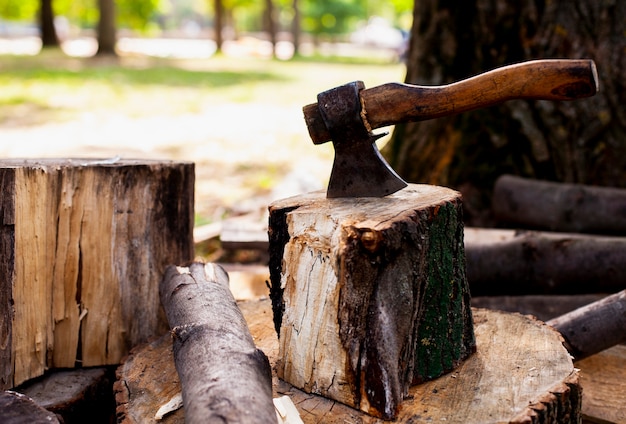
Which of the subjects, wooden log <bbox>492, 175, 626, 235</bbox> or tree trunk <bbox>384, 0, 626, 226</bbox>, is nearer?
wooden log <bbox>492, 175, 626, 235</bbox>

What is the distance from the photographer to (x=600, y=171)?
3889 mm

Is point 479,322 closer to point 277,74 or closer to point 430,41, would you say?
point 430,41

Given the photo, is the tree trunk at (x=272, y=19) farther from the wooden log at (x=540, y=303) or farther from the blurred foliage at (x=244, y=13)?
the wooden log at (x=540, y=303)

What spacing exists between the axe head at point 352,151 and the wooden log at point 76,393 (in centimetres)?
113

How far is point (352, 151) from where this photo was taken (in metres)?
2.13

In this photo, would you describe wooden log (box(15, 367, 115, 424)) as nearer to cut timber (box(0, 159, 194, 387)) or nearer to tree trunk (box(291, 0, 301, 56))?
cut timber (box(0, 159, 194, 387))

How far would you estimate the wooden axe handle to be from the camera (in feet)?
6.49

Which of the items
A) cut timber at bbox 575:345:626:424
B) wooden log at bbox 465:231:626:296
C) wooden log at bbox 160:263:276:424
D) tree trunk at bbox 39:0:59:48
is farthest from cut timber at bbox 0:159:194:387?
tree trunk at bbox 39:0:59:48

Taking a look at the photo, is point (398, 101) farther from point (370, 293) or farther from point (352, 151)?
point (370, 293)

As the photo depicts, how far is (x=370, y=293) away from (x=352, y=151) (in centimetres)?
50

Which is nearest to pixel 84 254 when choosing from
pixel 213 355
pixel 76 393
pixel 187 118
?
pixel 76 393

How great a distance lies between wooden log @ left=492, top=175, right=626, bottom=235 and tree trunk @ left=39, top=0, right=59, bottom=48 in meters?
24.1

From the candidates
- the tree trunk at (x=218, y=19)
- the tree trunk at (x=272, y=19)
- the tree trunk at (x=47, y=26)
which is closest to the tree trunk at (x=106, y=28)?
the tree trunk at (x=47, y=26)

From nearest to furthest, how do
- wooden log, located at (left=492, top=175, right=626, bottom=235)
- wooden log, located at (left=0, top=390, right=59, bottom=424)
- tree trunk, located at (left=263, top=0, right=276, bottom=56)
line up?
wooden log, located at (left=0, top=390, right=59, bottom=424)
wooden log, located at (left=492, top=175, right=626, bottom=235)
tree trunk, located at (left=263, top=0, right=276, bottom=56)
